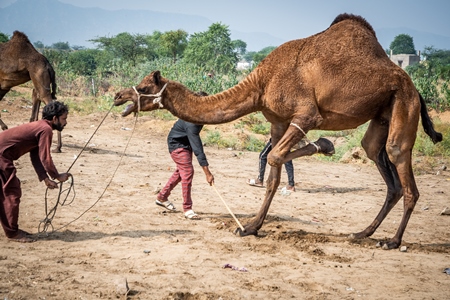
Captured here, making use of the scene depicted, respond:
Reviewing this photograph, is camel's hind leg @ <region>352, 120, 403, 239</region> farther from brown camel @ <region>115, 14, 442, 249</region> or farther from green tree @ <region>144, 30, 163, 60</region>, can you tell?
green tree @ <region>144, 30, 163, 60</region>

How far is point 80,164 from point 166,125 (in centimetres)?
668

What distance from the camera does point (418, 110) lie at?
746cm

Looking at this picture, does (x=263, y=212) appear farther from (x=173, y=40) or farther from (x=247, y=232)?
(x=173, y=40)

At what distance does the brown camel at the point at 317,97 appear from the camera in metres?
7.20

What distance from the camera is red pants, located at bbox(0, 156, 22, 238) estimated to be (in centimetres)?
659

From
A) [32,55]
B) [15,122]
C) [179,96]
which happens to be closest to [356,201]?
[179,96]

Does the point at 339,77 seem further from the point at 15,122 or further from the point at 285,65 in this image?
the point at 15,122

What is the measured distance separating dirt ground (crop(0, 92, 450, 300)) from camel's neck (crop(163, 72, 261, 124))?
1.50 metres

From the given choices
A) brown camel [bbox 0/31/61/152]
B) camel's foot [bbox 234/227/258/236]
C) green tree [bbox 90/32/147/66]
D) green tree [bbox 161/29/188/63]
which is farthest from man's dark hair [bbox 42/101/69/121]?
green tree [bbox 161/29/188/63]

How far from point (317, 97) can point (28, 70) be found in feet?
28.9

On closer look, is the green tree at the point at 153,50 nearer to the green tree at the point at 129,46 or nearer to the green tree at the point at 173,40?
the green tree at the point at 129,46

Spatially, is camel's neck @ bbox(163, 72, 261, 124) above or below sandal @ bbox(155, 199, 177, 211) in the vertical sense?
above

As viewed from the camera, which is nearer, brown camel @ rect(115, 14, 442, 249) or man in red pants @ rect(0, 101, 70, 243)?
man in red pants @ rect(0, 101, 70, 243)

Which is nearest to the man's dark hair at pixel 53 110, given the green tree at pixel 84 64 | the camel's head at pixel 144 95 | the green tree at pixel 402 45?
the camel's head at pixel 144 95
